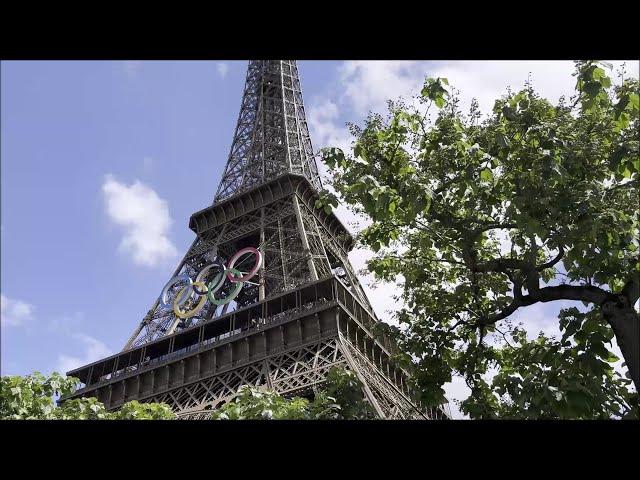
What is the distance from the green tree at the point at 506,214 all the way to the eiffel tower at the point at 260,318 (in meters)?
7.17

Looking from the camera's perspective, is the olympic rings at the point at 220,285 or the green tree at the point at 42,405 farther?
the olympic rings at the point at 220,285

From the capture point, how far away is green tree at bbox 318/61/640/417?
Answer: 328 inches

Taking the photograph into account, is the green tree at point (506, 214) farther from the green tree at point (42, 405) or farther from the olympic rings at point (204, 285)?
the olympic rings at point (204, 285)

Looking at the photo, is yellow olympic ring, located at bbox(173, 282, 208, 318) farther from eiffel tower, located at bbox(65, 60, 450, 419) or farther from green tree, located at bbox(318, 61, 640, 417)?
green tree, located at bbox(318, 61, 640, 417)

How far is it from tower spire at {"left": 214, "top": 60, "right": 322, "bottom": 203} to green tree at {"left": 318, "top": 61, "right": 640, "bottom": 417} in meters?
30.8

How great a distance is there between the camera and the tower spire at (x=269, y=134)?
A: 4569 centimetres

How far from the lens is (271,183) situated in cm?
3991

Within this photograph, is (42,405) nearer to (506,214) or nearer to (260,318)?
(506,214)

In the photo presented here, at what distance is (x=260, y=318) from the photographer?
2973 cm

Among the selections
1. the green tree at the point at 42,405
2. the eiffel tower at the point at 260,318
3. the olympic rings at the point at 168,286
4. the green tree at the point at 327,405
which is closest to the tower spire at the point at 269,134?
the eiffel tower at the point at 260,318

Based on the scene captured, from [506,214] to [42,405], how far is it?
10.5 meters
